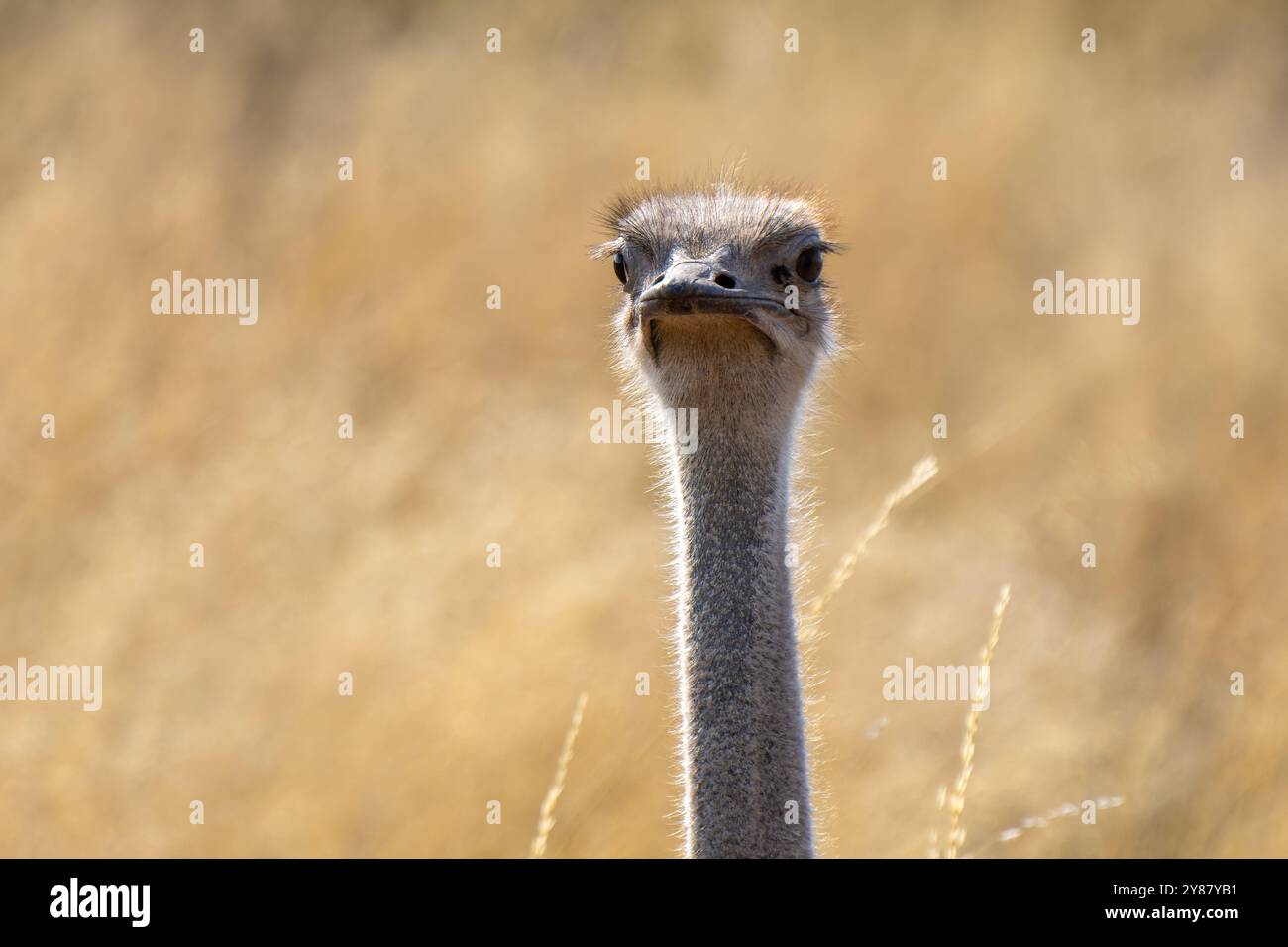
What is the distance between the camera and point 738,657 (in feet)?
8.07

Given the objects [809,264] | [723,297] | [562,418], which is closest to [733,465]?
[723,297]

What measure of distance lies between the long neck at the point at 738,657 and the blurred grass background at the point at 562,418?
1.79ft

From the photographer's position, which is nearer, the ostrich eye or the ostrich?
the ostrich

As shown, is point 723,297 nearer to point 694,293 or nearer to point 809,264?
point 694,293

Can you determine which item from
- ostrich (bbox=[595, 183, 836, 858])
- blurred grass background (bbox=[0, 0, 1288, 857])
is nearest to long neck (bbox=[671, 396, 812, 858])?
ostrich (bbox=[595, 183, 836, 858])

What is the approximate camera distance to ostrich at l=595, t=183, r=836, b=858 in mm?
2408

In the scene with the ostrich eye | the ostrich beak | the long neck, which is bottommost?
the long neck

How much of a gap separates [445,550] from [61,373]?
1613mm

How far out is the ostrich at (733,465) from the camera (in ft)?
7.90

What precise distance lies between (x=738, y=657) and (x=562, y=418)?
4.36 metres

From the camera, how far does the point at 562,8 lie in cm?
948

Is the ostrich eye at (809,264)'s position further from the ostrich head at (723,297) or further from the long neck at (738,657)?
Answer: the long neck at (738,657)

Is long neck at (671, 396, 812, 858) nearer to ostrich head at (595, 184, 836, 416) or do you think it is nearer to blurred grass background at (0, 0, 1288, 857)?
ostrich head at (595, 184, 836, 416)
